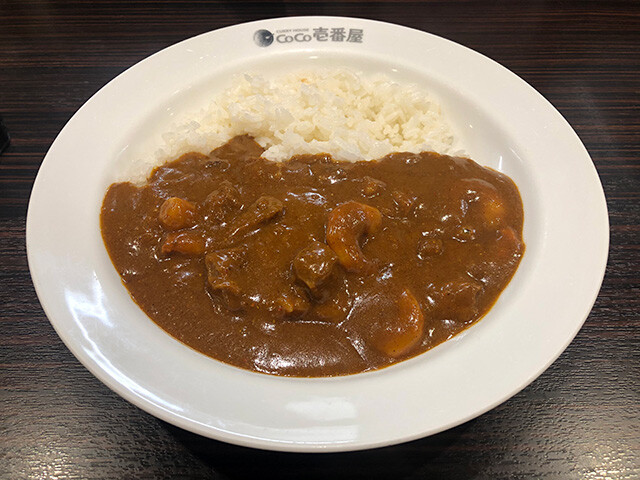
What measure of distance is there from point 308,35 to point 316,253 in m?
2.04

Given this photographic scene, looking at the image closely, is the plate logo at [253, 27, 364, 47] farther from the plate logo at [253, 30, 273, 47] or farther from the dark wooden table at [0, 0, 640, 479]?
the dark wooden table at [0, 0, 640, 479]

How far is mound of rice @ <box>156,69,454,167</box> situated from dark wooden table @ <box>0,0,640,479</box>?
Answer: 3.39ft

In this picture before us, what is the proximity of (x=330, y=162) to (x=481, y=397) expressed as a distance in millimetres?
1445

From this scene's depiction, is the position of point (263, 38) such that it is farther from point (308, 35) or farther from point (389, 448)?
point (389, 448)

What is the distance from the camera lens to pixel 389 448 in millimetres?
1838

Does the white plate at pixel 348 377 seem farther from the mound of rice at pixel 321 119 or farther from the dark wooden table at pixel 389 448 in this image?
the dark wooden table at pixel 389 448

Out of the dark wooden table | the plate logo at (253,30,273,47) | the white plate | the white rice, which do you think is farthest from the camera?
the plate logo at (253,30,273,47)

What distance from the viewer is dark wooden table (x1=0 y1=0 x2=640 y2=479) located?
1816 mm

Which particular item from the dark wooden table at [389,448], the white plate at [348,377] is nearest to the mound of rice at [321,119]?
the white plate at [348,377]

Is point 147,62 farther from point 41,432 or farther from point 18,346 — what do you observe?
point 41,432

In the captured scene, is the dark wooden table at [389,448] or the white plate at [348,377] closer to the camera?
the white plate at [348,377]

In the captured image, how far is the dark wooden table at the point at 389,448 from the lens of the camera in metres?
1.82

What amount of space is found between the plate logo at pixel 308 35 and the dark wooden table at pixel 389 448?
998 millimetres

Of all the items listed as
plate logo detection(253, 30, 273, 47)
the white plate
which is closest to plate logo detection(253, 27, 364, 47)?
plate logo detection(253, 30, 273, 47)
